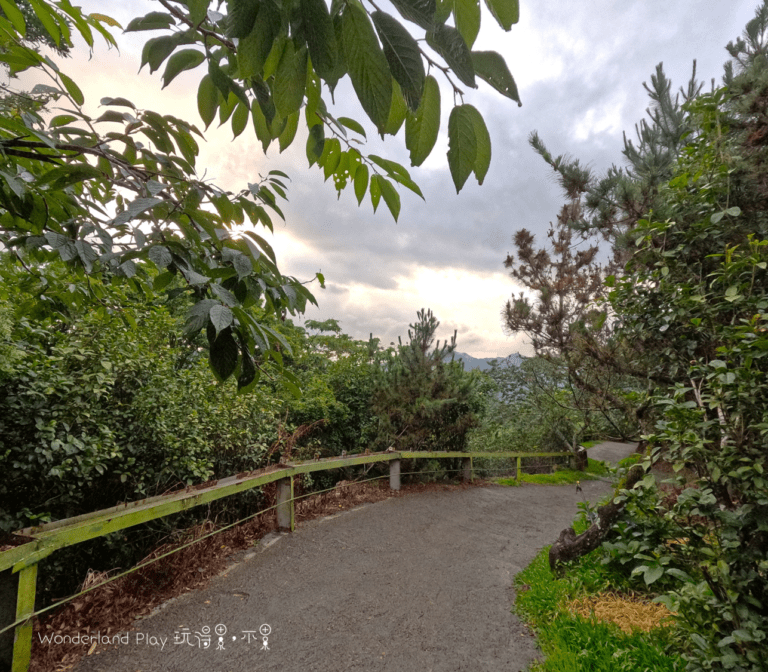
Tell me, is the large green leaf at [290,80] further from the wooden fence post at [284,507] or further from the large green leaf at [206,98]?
the wooden fence post at [284,507]

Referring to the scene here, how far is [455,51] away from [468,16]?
0.10 m

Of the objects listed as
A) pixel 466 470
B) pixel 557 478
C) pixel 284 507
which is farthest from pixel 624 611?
pixel 557 478

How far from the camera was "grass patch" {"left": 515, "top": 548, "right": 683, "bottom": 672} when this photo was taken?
2426 mm

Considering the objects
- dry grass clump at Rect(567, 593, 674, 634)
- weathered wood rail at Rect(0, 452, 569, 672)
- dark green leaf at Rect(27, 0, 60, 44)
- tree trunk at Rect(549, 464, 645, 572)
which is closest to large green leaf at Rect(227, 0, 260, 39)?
dark green leaf at Rect(27, 0, 60, 44)

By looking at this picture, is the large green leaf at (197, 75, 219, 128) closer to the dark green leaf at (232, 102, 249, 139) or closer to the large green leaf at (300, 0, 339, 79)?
the dark green leaf at (232, 102, 249, 139)

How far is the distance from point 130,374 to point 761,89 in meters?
5.87

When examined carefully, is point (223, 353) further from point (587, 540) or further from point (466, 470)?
point (466, 470)

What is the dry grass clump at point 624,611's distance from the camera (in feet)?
9.27

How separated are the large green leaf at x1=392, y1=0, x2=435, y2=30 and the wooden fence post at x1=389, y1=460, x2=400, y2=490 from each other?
7447 millimetres

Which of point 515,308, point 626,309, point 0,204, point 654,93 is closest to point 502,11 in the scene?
point 0,204

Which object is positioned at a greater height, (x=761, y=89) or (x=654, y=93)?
(x=654, y=93)

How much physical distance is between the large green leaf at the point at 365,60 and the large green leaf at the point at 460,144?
14 centimetres

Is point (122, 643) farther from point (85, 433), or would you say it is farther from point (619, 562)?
point (619, 562)

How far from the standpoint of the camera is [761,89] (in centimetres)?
292
